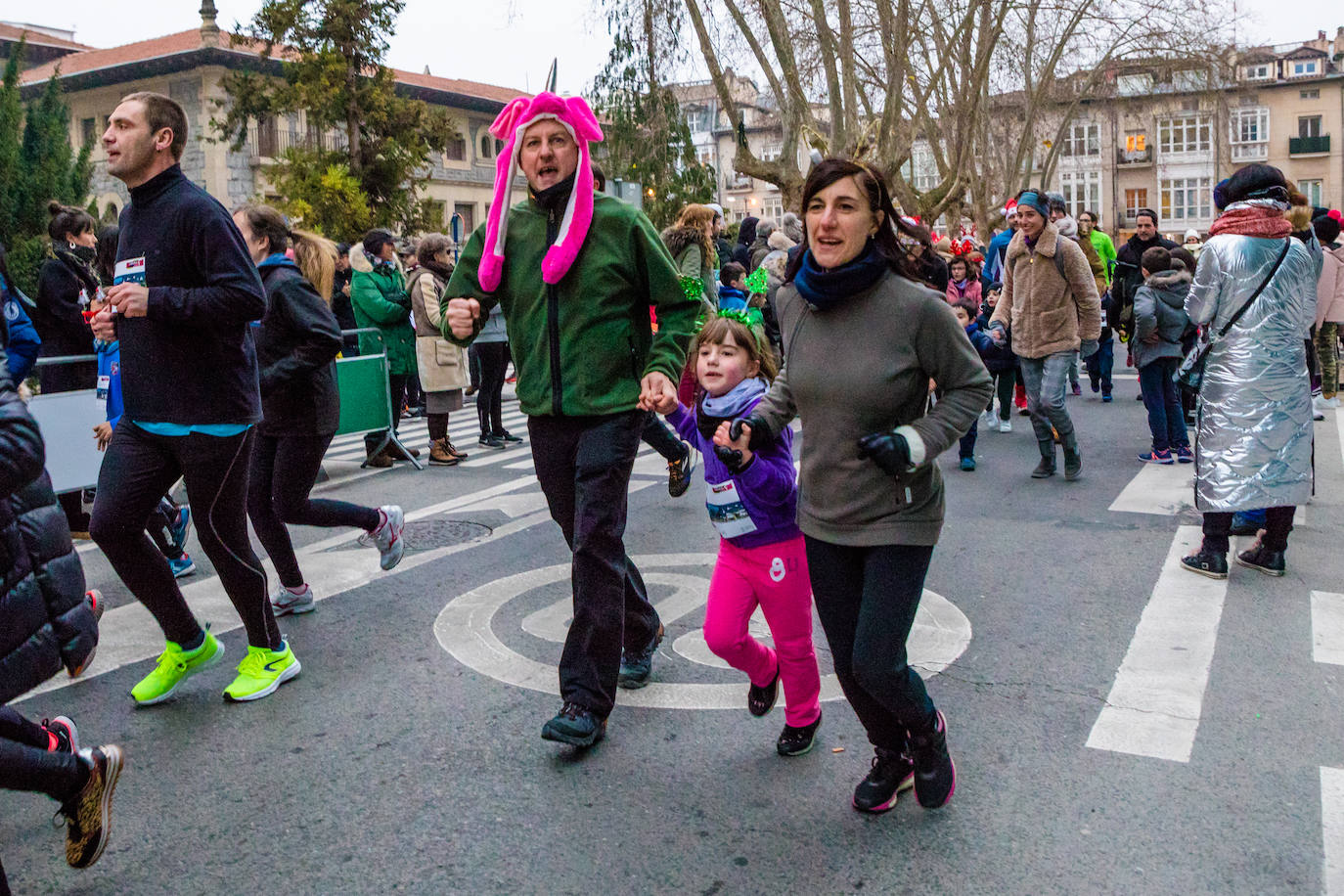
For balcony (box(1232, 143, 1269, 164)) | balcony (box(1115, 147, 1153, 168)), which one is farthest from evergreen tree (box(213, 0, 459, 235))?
balcony (box(1232, 143, 1269, 164))

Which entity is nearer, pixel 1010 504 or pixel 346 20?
pixel 1010 504

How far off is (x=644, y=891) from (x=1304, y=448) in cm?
432

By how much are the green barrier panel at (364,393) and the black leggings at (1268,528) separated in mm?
6330

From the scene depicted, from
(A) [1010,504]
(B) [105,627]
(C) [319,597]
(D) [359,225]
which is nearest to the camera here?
(B) [105,627]

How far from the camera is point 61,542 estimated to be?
2611 millimetres

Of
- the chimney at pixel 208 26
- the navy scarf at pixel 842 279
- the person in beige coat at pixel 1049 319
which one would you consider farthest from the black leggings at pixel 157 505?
the chimney at pixel 208 26

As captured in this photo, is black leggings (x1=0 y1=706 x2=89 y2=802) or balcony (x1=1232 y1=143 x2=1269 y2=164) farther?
balcony (x1=1232 y1=143 x2=1269 y2=164)

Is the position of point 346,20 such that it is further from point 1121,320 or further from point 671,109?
point 1121,320

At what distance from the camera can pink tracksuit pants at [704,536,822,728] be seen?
3.65 m

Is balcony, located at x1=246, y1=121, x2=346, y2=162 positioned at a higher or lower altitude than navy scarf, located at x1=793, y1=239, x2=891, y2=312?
higher

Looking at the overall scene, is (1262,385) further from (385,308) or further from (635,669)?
(385,308)

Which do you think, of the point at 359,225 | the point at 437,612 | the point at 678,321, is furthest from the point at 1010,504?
the point at 359,225

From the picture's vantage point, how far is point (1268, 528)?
5.87 metres

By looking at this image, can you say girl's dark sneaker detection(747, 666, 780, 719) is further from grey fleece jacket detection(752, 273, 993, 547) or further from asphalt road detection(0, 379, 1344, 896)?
grey fleece jacket detection(752, 273, 993, 547)
